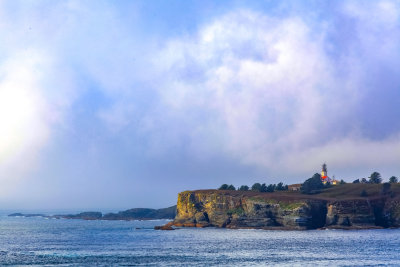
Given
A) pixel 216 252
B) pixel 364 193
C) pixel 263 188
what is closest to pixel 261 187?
pixel 263 188

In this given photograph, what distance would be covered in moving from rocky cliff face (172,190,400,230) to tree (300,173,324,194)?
84.6ft

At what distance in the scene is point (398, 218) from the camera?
Answer: 143 m

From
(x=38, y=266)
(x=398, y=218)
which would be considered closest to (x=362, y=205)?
(x=398, y=218)

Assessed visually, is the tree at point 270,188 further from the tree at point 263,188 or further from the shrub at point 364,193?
the shrub at point 364,193

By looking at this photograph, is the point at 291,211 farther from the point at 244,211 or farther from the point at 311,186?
the point at 311,186

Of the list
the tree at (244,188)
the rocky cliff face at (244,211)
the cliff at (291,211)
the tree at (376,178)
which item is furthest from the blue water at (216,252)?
the tree at (376,178)

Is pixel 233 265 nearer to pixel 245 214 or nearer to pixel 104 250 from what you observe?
pixel 104 250

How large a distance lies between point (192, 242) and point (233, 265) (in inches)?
1357

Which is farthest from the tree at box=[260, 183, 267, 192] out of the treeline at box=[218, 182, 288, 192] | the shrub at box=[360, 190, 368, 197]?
the shrub at box=[360, 190, 368, 197]

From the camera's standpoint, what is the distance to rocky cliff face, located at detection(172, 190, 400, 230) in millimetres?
140375

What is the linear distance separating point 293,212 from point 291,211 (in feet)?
2.90

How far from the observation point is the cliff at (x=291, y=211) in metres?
140

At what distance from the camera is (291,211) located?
140875mm

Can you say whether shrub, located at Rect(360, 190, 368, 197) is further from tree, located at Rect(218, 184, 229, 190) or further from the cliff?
tree, located at Rect(218, 184, 229, 190)
